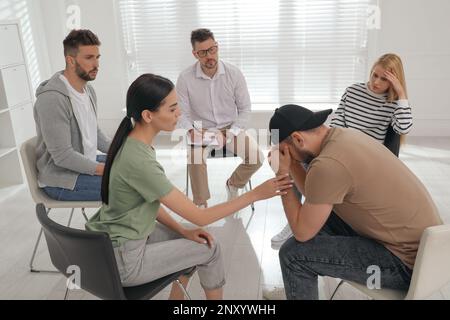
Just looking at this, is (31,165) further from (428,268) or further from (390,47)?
(390,47)

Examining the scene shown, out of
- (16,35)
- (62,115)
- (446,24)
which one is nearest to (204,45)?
(62,115)

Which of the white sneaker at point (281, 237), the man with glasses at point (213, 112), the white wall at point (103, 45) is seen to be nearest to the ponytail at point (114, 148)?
the white sneaker at point (281, 237)

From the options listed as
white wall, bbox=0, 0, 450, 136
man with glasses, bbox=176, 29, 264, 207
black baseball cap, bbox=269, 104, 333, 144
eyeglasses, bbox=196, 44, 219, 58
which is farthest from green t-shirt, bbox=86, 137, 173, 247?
white wall, bbox=0, 0, 450, 136

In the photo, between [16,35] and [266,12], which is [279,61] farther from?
[16,35]

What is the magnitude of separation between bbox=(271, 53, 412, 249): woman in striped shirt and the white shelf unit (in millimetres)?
2403

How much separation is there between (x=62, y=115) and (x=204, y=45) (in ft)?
3.73

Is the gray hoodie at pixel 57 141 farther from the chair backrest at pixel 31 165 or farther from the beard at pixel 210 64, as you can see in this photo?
the beard at pixel 210 64

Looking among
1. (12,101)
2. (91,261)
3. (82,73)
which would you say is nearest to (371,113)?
(82,73)

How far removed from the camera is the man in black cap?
59.1 inches

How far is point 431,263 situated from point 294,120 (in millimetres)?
645

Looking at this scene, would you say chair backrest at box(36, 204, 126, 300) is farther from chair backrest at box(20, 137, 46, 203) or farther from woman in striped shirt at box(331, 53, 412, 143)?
woman in striped shirt at box(331, 53, 412, 143)

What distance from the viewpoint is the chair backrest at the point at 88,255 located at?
1.36m

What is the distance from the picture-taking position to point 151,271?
5.28ft

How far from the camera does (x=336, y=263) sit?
1.61 m
